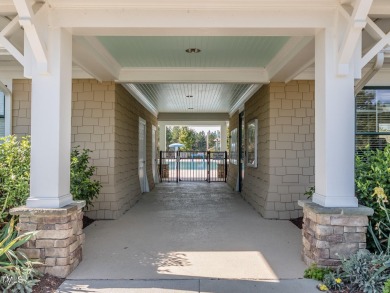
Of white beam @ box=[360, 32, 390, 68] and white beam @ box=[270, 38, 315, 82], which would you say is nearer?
white beam @ box=[360, 32, 390, 68]

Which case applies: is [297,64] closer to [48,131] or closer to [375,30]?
[375,30]

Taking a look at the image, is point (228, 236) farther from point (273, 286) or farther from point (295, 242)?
point (273, 286)

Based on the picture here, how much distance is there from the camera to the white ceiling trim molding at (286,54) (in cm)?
433

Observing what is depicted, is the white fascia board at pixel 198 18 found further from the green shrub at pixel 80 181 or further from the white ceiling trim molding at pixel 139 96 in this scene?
the white ceiling trim molding at pixel 139 96

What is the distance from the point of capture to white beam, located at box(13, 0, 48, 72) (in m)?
2.99

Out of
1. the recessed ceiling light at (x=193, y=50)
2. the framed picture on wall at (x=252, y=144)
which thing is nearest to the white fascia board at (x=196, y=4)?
the recessed ceiling light at (x=193, y=50)

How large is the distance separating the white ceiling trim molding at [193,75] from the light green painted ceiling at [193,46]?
0.22m

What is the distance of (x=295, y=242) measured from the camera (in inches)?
183

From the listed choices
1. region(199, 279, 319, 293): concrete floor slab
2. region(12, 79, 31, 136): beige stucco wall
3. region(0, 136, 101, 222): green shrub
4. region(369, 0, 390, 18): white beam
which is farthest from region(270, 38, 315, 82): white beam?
region(12, 79, 31, 136): beige stucco wall

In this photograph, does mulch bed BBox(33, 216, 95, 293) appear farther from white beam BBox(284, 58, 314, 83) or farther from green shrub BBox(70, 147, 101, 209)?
white beam BBox(284, 58, 314, 83)

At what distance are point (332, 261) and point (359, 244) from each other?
1.10ft

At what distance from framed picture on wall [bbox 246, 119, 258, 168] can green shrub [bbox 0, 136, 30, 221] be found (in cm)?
495

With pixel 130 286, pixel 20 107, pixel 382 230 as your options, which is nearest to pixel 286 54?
pixel 382 230

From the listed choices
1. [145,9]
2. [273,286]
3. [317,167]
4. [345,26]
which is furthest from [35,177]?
[345,26]
